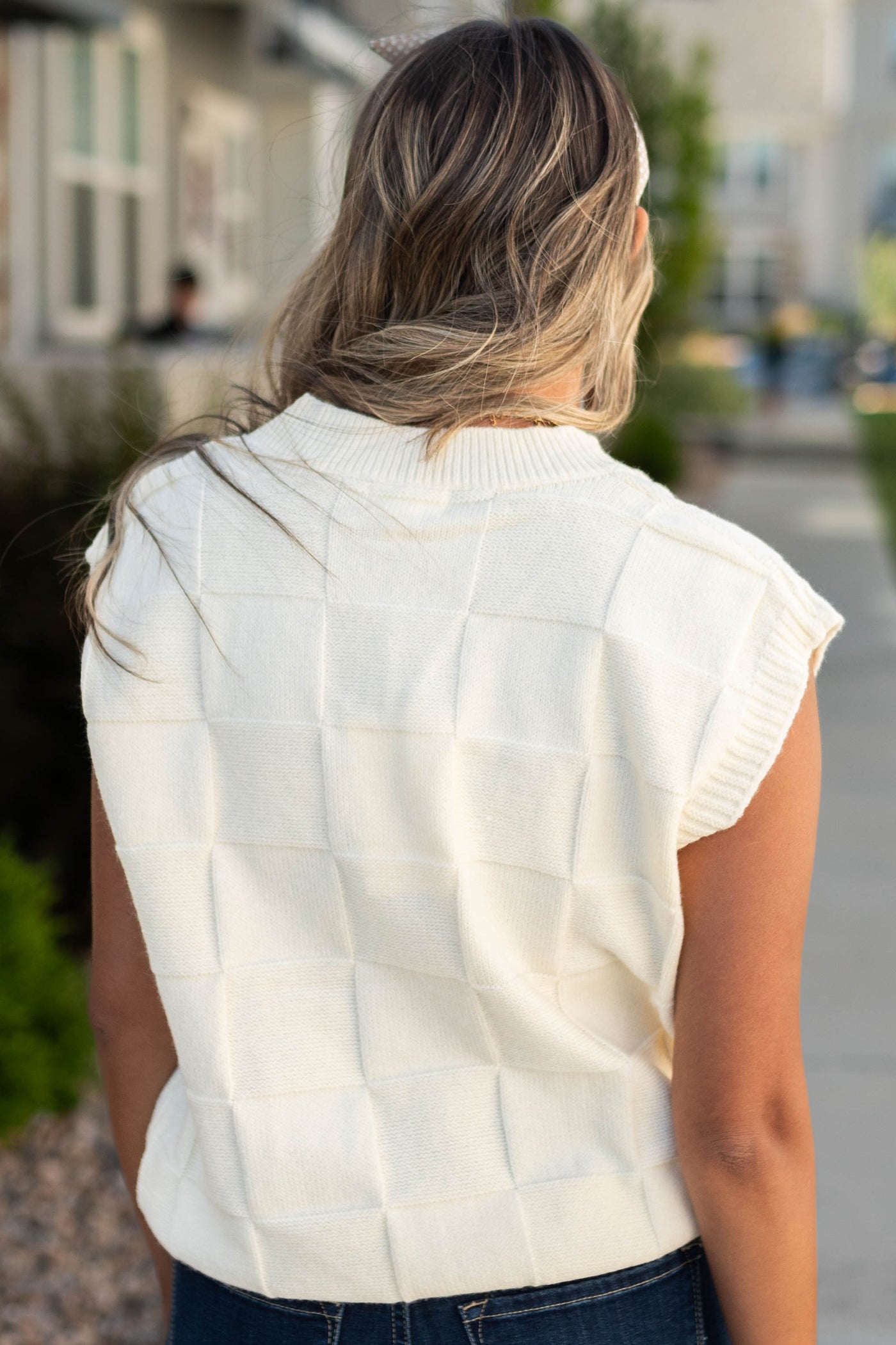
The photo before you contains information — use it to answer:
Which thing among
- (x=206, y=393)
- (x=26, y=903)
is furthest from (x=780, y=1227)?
(x=206, y=393)

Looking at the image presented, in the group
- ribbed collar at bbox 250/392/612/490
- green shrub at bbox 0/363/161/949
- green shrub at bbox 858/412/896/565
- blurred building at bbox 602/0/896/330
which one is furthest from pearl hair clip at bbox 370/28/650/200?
blurred building at bbox 602/0/896/330

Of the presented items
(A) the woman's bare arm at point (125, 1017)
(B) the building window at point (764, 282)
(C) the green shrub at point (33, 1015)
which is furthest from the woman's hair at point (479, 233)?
(B) the building window at point (764, 282)

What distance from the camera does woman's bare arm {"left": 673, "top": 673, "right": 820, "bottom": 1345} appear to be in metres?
1.22

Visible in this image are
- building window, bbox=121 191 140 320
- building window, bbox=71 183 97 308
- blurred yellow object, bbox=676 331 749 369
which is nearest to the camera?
building window, bbox=71 183 97 308

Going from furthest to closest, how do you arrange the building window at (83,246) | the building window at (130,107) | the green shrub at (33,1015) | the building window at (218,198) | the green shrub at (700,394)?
the green shrub at (700,394) → the building window at (218,198) → the building window at (130,107) → the building window at (83,246) → the green shrub at (33,1015)

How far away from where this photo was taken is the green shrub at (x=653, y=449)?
1326 cm

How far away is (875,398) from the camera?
3155cm

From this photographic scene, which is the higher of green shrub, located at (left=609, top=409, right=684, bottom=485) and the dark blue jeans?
the dark blue jeans

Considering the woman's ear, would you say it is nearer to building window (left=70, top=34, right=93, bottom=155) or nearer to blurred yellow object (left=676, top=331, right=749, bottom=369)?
building window (left=70, top=34, right=93, bottom=155)

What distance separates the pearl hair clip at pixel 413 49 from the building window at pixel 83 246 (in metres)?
9.72

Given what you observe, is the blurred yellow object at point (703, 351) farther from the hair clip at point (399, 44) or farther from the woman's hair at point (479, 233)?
the woman's hair at point (479, 233)

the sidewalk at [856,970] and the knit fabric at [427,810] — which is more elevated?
the knit fabric at [427,810]

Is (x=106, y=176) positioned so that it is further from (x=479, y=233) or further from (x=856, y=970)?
(x=479, y=233)

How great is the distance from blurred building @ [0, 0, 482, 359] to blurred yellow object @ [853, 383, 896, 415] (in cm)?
1547
